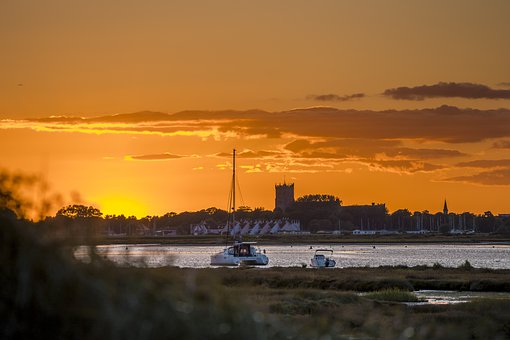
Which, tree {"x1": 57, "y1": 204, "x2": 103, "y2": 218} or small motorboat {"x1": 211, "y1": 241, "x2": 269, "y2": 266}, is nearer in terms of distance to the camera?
tree {"x1": 57, "y1": 204, "x2": 103, "y2": 218}

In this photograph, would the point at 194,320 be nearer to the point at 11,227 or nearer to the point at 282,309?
the point at 11,227

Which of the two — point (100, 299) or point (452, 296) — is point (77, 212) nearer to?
point (100, 299)

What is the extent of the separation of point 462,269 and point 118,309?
63.4 m

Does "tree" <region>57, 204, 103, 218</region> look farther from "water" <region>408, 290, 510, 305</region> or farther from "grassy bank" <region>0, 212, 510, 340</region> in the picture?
"water" <region>408, 290, 510, 305</region>

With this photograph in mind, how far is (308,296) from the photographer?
4009 centimetres

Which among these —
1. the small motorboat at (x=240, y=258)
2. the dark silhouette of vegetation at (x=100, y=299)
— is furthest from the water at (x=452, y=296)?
the small motorboat at (x=240, y=258)

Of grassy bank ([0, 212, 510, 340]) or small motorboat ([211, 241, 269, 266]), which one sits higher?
small motorboat ([211, 241, 269, 266])

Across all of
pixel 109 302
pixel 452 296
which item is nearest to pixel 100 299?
pixel 109 302

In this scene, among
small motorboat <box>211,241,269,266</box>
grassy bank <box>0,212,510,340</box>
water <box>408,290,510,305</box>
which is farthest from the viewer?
small motorboat <box>211,241,269,266</box>

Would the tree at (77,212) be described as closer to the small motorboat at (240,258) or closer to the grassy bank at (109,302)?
the grassy bank at (109,302)

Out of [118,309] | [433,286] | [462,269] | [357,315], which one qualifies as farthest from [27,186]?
[462,269]

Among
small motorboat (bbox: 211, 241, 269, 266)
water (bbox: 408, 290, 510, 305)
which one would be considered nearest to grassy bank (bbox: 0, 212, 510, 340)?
water (bbox: 408, 290, 510, 305)

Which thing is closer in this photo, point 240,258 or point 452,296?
point 452,296

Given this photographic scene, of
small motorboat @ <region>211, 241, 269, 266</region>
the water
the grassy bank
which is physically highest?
small motorboat @ <region>211, 241, 269, 266</region>
